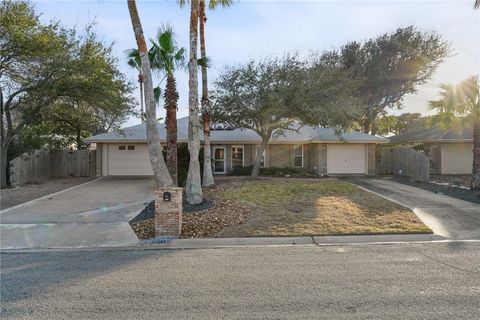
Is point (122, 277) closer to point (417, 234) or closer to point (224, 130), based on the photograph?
point (417, 234)

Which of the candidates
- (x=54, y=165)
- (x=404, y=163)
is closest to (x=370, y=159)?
(x=404, y=163)

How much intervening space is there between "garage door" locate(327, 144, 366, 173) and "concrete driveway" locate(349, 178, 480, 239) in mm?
8009

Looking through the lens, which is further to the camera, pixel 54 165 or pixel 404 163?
pixel 54 165

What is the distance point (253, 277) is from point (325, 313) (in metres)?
1.64

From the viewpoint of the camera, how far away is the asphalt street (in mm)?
4457

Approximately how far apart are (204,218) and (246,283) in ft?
17.2

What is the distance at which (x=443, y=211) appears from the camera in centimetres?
1187

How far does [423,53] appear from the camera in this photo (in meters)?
33.2

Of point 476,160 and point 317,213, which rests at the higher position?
point 476,160

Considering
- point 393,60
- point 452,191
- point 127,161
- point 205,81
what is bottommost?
point 452,191

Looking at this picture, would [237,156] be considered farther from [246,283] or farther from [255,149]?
[246,283]

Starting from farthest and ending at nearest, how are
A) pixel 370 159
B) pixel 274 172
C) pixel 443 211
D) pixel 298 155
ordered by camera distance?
pixel 298 155
pixel 370 159
pixel 274 172
pixel 443 211

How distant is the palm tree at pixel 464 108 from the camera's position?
647 inches

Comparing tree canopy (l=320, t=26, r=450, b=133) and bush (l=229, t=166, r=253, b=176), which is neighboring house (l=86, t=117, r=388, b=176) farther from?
tree canopy (l=320, t=26, r=450, b=133)
